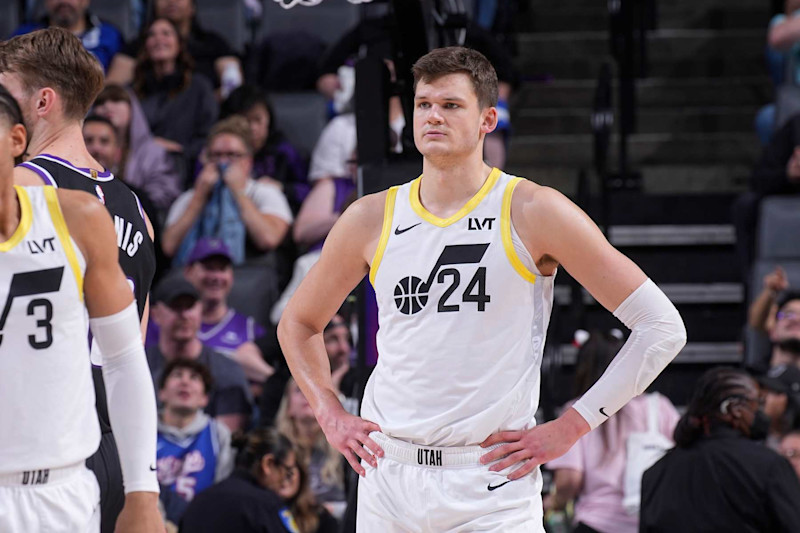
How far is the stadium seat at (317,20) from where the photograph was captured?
1114 cm

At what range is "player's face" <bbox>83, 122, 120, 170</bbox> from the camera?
8.26 meters

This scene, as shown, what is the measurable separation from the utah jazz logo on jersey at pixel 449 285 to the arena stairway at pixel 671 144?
4.04 metres

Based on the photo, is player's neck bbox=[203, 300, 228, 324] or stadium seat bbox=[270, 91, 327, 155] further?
stadium seat bbox=[270, 91, 327, 155]

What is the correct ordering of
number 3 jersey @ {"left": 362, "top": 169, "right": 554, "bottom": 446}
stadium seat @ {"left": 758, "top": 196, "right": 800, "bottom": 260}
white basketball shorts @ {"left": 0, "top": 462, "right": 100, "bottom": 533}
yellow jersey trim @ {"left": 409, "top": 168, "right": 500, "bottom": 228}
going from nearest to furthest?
white basketball shorts @ {"left": 0, "top": 462, "right": 100, "bottom": 533}, number 3 jersey @ {"left": 362, "top": 169, "right": 554, "bottom": 446}, yellow jersey trim @ {"left": 409, "top": 168, "right": 500, "bottom": 228}, stadium seat @ {"left": 758, "top": 196, "right": 800, "bottom": 260}

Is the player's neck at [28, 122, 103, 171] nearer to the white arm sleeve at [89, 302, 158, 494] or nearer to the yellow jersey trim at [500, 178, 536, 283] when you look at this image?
the white arm sleeve at [89, 302, 158, 494]

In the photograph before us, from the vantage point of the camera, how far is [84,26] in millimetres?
10367

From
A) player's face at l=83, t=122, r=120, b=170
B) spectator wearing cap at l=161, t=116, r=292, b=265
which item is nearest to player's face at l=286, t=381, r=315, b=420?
spectator wearing cap at l=161, t=116, r=292, b=265

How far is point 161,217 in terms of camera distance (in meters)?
9.02

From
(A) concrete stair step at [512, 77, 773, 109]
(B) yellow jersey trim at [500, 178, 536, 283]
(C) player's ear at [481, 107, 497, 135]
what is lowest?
(B) yellow jersey trim at [500, 178, 536, 283]

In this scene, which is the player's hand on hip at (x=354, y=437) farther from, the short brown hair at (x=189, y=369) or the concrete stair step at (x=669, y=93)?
the concrete stair step at (x=669, y=93)

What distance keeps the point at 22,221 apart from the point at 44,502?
0.60 m

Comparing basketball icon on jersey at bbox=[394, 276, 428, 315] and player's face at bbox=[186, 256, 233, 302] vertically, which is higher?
basketball icon on jersey at bbox=[394, 276, 428, 315]

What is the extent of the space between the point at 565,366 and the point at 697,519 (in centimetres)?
338

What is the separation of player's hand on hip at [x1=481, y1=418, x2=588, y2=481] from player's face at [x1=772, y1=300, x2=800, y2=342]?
410 cm
